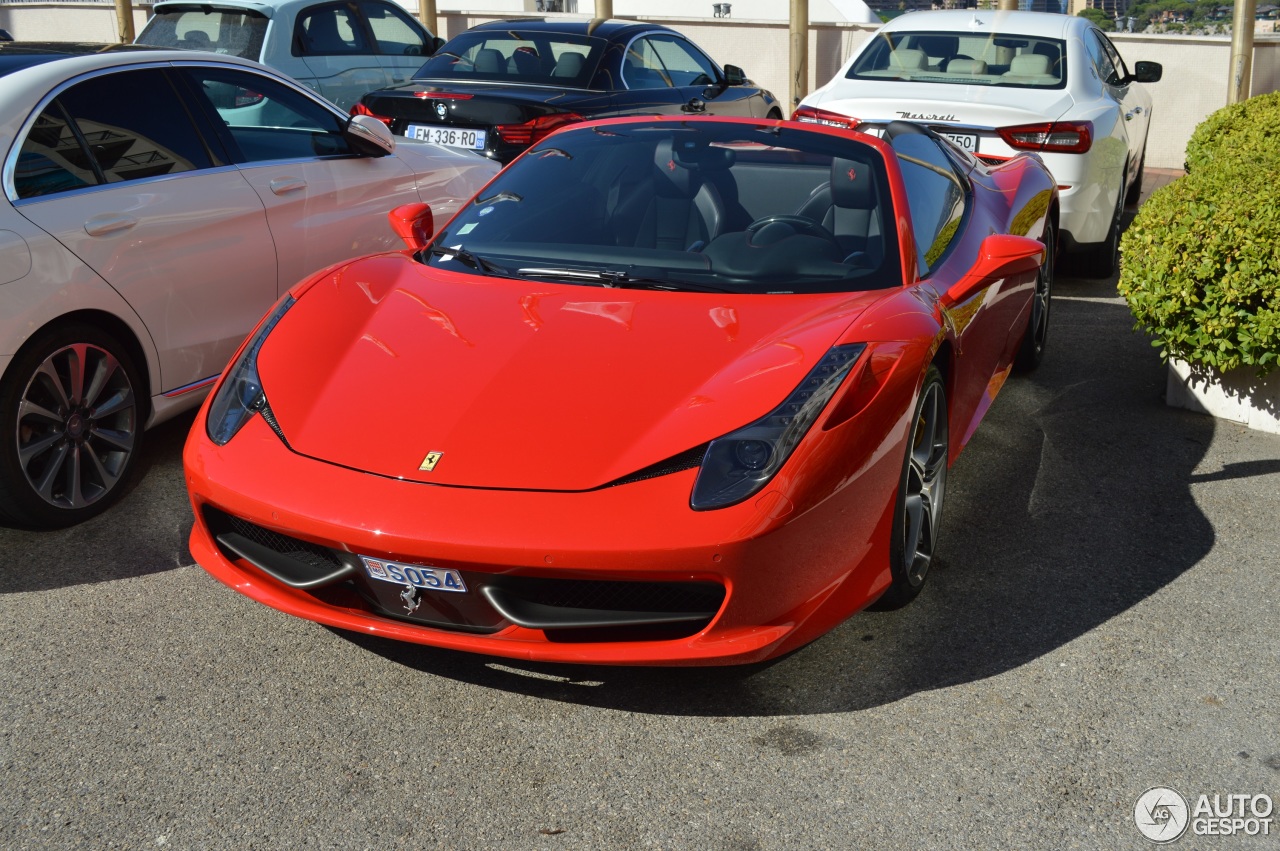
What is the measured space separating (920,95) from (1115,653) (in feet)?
16.0

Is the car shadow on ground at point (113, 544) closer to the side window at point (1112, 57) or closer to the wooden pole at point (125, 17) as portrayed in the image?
the side window at point (1112, 57)

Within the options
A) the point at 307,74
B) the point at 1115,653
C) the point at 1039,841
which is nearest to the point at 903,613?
the point at 1115,653

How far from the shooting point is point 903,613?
12.6ft

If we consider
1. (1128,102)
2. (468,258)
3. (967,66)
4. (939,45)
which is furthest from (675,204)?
(1128,102)

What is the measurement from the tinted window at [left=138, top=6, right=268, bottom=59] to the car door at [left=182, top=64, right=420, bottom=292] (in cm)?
498

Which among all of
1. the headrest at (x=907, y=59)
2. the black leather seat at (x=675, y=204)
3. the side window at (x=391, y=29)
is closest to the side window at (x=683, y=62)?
the headrest at (x=907, y=59)

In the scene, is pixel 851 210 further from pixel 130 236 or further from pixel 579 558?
pixel 130 236

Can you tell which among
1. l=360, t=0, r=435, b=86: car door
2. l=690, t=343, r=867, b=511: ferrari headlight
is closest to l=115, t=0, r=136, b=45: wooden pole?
l=360, t=0, r=435, b=86: car door

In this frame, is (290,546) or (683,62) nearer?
(290,546)

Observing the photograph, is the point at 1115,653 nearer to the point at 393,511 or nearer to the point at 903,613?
the point at 903,613

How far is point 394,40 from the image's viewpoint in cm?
1165

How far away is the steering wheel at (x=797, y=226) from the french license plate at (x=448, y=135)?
4.05 metres

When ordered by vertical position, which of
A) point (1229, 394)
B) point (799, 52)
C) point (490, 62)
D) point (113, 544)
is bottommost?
point (1229, 394)

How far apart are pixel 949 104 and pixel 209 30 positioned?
20.2ft
